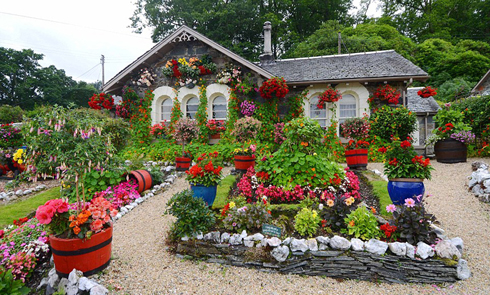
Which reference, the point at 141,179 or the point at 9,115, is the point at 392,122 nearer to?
the point at 141,179

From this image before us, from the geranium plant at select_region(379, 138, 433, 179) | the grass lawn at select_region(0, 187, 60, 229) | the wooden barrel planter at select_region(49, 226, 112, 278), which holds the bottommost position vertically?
the grass lawn at select_region(0, 187, 60, 229)

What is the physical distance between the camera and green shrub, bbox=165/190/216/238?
10.8 feet

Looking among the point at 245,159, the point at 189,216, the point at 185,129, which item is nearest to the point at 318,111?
the point at 245,159

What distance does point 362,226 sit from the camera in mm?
3150

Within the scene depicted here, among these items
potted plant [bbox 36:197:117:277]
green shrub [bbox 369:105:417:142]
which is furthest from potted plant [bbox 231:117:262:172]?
green shrub [bbox 369:105:417:142]

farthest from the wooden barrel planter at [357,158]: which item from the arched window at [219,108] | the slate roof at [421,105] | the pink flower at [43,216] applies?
the slate roof at [421,105]

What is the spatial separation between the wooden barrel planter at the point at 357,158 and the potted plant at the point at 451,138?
2.97 meters

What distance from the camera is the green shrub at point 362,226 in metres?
3.07

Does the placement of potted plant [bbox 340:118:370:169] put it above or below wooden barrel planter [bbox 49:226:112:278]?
above

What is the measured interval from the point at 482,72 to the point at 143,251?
26.8 metres

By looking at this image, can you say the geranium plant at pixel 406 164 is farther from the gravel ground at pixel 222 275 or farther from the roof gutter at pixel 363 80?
the roof gutter at pixel 363 80

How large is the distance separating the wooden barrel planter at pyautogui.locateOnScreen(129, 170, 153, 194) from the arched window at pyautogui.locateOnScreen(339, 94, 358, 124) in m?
7.21

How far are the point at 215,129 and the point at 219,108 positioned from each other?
109 cm

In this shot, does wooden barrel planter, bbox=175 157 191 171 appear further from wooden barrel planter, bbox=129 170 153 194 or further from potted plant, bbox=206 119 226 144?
potted plant, bbox=206 119 226 144
